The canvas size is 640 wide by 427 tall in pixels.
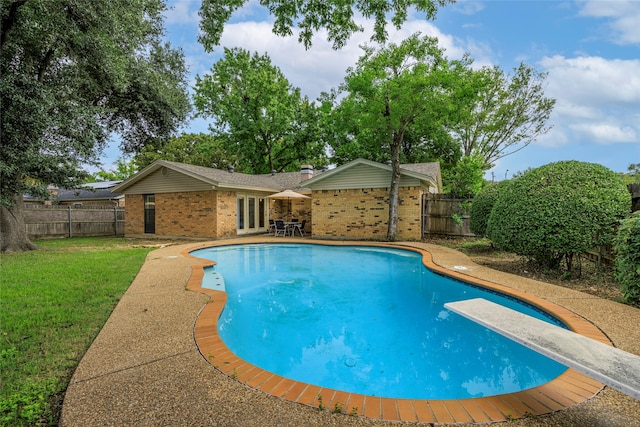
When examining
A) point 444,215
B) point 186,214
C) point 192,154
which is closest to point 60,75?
point 186,214

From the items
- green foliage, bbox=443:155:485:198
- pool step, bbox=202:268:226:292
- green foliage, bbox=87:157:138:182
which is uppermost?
green foliage, bbox=87:157:138:182

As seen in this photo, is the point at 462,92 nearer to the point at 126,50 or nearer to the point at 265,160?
the point at 126,50

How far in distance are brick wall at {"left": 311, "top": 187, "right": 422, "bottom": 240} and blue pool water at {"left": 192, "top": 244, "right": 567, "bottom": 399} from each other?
578 cm

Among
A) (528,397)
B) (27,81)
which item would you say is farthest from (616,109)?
(27,81)

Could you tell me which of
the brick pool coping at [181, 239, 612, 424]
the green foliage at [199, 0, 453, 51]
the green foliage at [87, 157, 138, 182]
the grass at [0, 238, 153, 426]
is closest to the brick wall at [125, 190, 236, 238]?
the grass at [0, 238, 153, 426]

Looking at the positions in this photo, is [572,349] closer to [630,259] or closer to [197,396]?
[197,396]

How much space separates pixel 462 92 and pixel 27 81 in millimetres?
14915

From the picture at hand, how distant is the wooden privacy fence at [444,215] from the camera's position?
1446cm

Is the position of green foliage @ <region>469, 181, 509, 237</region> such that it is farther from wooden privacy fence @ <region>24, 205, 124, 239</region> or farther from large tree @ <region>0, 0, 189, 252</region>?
wooden privacy fence @ <region>24, 205, 124, 239</region>

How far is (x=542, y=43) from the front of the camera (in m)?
11.8

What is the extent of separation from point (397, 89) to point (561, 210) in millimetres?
7926

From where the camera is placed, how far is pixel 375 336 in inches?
177

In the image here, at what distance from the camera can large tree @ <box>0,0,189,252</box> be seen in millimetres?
8242

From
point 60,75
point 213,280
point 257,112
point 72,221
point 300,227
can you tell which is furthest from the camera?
point 257,112
